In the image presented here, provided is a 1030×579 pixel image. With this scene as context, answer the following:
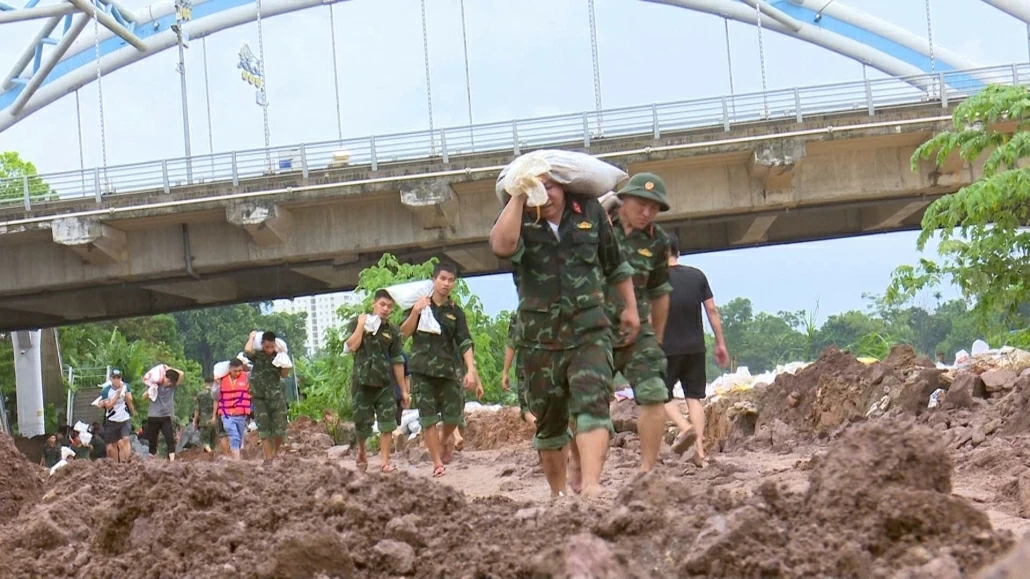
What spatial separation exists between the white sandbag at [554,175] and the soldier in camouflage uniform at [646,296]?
2.95ft

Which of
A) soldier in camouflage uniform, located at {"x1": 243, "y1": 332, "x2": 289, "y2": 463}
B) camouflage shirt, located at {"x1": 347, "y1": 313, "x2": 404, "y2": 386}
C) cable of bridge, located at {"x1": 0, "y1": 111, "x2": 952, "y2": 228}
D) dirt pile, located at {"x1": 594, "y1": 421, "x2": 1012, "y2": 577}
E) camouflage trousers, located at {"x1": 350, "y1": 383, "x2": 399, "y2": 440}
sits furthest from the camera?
cable of bridge, located at {"x1": 0, "y1": 111, "x2": 952, "y2": 228}

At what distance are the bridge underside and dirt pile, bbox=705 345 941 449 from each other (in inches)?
347

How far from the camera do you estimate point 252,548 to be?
4.60 m

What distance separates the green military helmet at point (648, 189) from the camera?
6.76 metres

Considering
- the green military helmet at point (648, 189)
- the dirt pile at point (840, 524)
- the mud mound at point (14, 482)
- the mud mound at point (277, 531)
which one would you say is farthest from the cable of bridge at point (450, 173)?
the dirt pile at point (840, 524)

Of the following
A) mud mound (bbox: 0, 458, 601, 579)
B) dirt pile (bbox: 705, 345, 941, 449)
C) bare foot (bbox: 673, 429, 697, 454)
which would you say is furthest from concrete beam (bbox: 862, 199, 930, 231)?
mud mound (bbox: 0, 458, 601, 579)

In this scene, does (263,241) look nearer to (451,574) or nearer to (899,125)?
(899,125)

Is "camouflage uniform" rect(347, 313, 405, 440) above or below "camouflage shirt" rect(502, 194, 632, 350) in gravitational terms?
below

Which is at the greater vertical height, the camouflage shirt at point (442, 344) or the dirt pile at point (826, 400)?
the camouflage shirt at point (442, 344)

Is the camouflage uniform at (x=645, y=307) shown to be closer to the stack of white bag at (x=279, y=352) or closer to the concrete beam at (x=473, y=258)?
the stack of white bag at (x=279, y=352)

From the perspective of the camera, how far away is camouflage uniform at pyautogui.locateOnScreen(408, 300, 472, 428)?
11.1 meters

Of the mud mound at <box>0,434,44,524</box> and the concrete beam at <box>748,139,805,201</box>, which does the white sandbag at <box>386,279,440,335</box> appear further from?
the concrete beam at <box>748,139,805,201</box>

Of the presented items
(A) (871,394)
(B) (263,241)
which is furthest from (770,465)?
(B) (263,241)

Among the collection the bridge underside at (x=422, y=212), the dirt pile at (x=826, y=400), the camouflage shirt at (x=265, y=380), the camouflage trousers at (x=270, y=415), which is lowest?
the dirt pile at (x=826, y=400)
